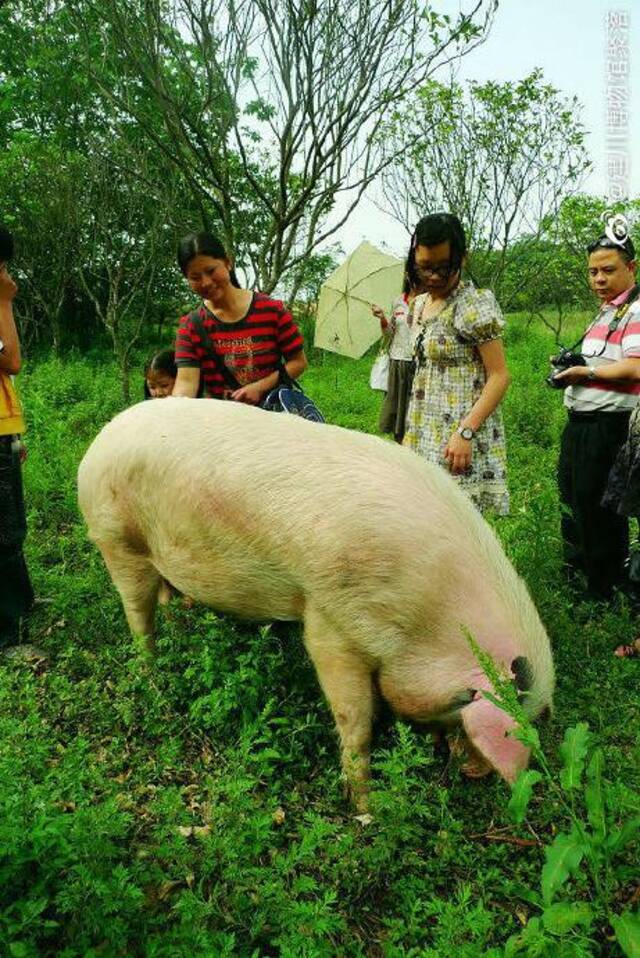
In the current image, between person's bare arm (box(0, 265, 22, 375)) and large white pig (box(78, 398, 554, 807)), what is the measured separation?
951 mm

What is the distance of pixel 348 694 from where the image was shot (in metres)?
2.47

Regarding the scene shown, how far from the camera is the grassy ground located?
6.15 feet

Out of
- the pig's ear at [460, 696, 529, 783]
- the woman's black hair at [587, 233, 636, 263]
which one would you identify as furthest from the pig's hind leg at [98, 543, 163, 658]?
the woman's black hair at [587, 233, 636, 263]

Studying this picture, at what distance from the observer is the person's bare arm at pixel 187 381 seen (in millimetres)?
3416

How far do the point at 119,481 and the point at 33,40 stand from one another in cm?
1352

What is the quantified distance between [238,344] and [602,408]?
1.88 meters

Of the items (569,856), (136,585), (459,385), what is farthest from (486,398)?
(569,856)

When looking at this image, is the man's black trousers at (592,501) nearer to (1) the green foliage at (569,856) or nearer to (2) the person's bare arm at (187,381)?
(2) the person's bare arm at (187,381)

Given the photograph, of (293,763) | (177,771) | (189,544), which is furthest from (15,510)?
(293,763)

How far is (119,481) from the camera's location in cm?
303

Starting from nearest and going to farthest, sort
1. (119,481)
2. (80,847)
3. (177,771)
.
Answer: (80,847)
(177,771)
(119,481)

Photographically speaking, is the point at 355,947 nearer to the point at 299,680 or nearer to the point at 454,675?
the point at 454,675

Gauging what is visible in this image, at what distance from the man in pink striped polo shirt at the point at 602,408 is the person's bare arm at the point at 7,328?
276 cm

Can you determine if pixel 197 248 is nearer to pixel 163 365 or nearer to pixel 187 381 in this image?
pixel 187 381
